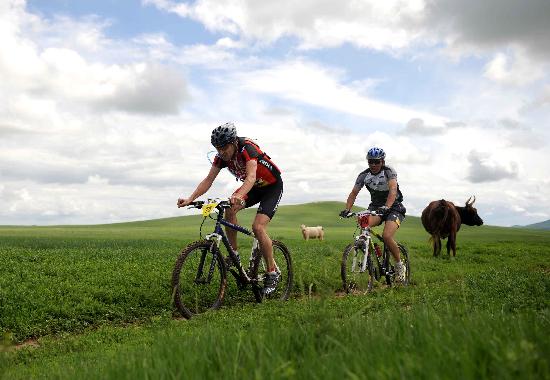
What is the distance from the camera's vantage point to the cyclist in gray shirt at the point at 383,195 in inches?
510

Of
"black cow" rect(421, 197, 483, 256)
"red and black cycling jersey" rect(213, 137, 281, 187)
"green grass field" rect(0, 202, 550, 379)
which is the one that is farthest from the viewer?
"black cow" rect(421, 197, 483, 256)

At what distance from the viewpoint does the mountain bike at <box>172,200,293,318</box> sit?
32.4ft

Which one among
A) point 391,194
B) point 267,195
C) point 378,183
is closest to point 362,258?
point 391,194

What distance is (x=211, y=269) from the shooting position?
10.6 metres

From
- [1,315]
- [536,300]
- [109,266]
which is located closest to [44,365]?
[1,315]

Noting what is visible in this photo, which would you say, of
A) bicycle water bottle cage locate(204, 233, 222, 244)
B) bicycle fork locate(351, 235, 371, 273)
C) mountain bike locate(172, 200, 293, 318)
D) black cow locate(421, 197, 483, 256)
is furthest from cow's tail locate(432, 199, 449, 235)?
bicycle water bottle cage locate(204, 233, 222, 244)

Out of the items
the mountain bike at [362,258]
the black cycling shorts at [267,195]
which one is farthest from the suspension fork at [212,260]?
the mountain bike at [362,258]

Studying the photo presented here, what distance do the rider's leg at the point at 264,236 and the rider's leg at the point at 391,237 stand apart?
11.6 ft

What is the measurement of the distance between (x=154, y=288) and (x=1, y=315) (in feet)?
11.0

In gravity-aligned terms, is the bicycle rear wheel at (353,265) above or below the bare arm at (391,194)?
below

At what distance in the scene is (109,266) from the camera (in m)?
14.6

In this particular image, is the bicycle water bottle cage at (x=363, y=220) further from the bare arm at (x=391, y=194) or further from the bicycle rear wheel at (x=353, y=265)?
the bare arm at (x=391, y=194)

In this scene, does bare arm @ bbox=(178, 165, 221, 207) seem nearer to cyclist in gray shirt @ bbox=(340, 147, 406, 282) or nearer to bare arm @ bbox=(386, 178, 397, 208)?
cyclist in gray shirt @ bbox=(340, 147, 406, 282)

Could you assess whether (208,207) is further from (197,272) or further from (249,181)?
(197,272)
